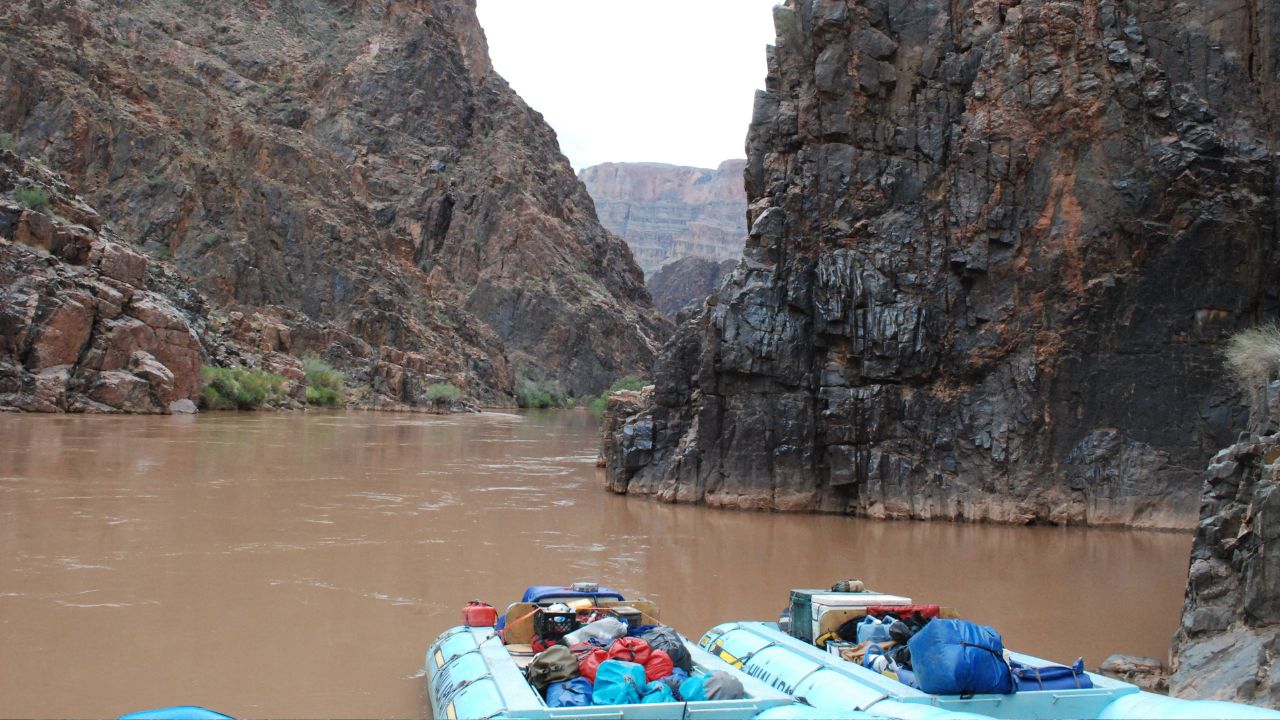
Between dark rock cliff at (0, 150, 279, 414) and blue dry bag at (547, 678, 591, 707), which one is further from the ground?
dark rock cliff at (0, 150, 279, 414)

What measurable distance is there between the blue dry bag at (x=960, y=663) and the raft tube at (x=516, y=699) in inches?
23.7

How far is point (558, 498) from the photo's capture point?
2136 centimetres

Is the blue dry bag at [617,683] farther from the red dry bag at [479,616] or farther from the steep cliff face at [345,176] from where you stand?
the steep cliff face at [345,176]

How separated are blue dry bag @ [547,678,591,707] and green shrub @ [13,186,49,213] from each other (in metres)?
42.1

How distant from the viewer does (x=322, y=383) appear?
57.9 metres

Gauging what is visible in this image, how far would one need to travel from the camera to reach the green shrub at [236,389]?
148 feet

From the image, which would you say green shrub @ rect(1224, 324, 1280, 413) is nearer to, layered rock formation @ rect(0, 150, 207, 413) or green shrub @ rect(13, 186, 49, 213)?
layered rock formation @ rect(0, 150, 207, 413)

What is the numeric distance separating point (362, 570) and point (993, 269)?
12.8 metres

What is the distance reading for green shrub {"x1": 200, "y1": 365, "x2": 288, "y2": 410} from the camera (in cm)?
4506

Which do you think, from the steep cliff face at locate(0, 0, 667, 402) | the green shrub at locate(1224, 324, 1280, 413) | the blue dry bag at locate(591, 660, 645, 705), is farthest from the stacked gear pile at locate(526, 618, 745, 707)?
the steep cliff face at locate(0, 0, 667, 402)

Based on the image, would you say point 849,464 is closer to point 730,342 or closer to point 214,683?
point 730,342

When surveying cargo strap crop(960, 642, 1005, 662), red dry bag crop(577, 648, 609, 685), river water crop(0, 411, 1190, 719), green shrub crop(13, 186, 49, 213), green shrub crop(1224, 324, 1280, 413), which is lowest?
river water crop(0, 411, 1190, 719)

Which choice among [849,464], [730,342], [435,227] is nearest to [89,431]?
[730,342]

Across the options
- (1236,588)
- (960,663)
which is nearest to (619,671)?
(960,663)
